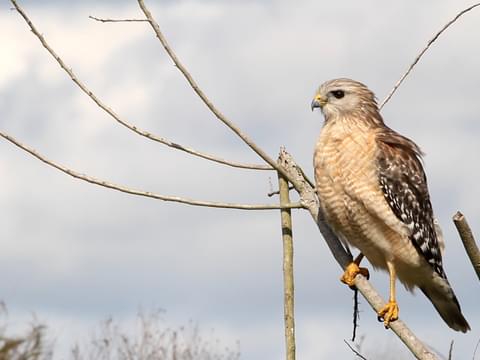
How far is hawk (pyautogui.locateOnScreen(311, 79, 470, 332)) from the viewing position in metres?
7.39

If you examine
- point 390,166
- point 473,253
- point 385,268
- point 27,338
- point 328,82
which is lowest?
point 27,338

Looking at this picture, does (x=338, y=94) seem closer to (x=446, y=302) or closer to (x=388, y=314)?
(x=446, y=302)

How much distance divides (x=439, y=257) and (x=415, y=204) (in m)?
0.48

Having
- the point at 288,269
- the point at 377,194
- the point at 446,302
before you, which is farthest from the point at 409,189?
the point at 288,269

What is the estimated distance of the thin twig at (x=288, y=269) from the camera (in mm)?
5684

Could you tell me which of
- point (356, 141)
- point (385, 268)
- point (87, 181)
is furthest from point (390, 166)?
point (87, 181)

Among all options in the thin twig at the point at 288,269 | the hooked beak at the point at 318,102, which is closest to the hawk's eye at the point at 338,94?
the hooked beak at the point at 318,102

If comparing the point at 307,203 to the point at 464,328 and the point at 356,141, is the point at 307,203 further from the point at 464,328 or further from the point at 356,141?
the point at 464,328

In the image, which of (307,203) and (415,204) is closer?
(307,203)

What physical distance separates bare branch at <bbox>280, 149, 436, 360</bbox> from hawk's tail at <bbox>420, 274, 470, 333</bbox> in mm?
1727

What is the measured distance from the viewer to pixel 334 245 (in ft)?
20.2

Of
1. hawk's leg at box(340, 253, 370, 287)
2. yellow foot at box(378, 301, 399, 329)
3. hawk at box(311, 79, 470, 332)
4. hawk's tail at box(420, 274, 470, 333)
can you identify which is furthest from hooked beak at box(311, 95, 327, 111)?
yellow foot at box(378, 301, 399, 329)

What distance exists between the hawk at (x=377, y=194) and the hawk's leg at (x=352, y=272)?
2 cm

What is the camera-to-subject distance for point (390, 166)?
7609 mm
